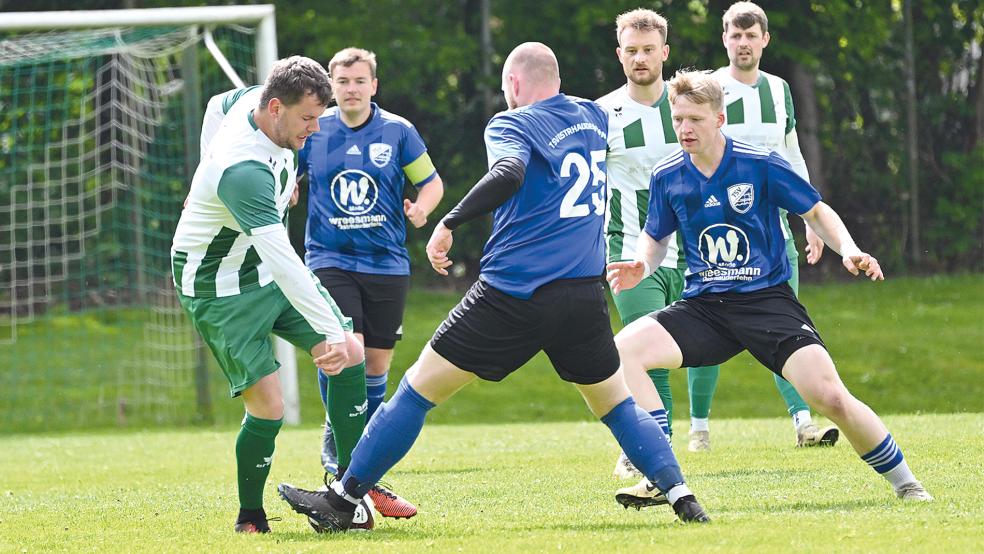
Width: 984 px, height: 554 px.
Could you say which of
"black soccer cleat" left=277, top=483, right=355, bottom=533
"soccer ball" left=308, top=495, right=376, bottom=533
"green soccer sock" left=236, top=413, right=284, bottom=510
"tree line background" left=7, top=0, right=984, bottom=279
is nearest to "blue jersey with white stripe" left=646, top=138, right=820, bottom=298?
"soccer ball" left=308, top=495, right=376, bottom=533

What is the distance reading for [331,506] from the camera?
18.4ft

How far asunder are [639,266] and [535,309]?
0.76 meters

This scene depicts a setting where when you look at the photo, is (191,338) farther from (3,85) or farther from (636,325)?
(636,325)

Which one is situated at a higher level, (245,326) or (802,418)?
(245,326)

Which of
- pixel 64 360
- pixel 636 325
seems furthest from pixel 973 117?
pixel 636 325

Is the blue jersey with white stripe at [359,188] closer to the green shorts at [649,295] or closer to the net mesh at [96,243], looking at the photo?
the green shorts at [649,295]

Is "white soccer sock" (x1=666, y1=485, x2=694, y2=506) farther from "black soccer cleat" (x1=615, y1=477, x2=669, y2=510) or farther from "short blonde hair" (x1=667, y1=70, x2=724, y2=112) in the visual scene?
"short blonde hair" (x1=667, y1=70, x2=724, y2=112)

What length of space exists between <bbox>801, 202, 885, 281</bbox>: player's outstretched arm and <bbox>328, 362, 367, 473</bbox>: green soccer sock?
2057 mm

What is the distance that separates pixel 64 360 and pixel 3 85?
12.4 feet

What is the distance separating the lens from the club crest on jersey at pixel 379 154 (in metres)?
8.14

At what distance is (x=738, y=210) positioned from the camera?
19.8 ft

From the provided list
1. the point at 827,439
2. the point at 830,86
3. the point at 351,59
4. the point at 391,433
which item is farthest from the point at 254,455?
the point at 830,86

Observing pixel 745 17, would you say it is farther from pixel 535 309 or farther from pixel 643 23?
pixel 535 309

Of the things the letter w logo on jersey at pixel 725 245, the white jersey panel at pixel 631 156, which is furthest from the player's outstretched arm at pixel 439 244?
the white jersey panel at pixel 631 156
